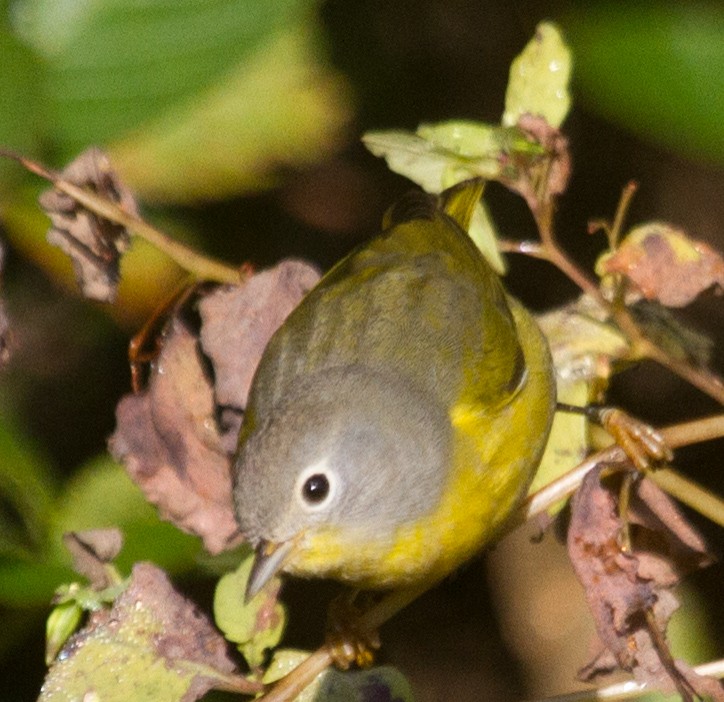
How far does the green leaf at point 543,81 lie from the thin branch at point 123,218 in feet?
2.22

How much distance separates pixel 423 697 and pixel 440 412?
4.63ft

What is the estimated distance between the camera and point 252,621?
2.10 meters

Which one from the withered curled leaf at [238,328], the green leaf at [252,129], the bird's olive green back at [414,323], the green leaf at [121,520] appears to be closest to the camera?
the withered curled leaf at [238,328]

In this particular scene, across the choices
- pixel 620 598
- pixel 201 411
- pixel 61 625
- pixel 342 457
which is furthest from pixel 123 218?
pixel 620 598

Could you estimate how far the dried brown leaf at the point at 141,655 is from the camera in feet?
6.38

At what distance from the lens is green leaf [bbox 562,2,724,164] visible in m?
2.64

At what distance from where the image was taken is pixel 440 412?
246 centimetres

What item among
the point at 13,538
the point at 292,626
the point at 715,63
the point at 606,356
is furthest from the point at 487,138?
the point at 292,626

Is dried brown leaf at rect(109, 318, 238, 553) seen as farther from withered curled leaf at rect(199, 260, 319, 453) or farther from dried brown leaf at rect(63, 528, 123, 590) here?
dried brown leaf at rect(63, 528, 123, 590)

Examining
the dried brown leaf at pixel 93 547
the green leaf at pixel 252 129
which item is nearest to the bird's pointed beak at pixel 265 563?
the dried brown leaf at pixel 93 547

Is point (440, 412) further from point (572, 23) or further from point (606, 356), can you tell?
point (572, 23)

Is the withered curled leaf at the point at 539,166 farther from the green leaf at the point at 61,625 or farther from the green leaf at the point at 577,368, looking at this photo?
the green leaf at the point at 61,625

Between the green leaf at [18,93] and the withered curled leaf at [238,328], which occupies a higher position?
the green leaf at [18,93]

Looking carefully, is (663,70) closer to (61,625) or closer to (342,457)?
(342,457)
